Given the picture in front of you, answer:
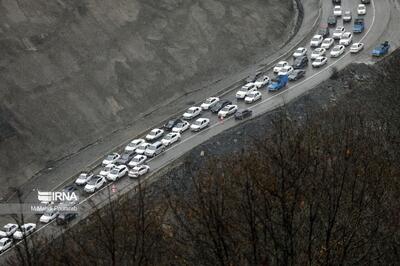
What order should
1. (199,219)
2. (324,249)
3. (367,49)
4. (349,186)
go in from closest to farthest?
(324,249)
(199,219)
(349,186)
(367,49)

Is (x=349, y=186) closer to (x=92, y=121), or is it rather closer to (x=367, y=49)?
(x=92, y=121)

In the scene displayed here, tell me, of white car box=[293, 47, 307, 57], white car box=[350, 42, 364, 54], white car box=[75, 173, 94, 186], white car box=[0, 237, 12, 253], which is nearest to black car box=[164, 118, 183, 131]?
white car box=[75, 173, 94, 186]

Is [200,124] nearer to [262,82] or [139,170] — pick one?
[139,170]

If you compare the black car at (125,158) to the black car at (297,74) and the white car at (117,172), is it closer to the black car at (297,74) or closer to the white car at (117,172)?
the white car at (117,172)

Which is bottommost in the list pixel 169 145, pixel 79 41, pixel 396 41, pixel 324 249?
pixel 396 41

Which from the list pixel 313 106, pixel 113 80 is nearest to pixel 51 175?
pixel 113 80

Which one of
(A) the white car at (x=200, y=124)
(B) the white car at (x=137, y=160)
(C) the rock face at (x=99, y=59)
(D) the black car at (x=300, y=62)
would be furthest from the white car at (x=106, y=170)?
(D) the black car at (x=300, y=62)

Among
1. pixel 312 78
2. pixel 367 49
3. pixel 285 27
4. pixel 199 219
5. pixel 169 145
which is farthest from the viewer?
pixel 285 27

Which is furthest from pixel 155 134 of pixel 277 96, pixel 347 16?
pixel 347 16
